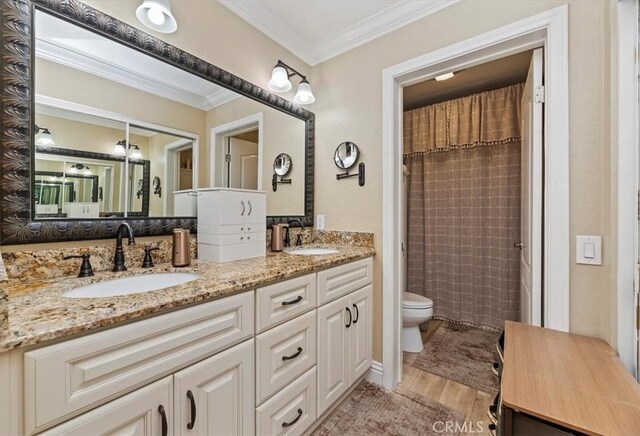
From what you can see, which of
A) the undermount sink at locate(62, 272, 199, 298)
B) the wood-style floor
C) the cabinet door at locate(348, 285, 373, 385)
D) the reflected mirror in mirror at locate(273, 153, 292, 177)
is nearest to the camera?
the undermount sink at locate(62, 272, 199, 298)

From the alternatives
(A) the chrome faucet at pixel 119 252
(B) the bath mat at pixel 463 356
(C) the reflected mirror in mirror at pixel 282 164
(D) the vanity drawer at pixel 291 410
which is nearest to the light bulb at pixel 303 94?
(C) the reflected mirror in mirror at pixel 282 164

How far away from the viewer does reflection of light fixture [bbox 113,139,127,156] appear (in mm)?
1266

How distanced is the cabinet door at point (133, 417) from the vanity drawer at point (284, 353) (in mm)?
346

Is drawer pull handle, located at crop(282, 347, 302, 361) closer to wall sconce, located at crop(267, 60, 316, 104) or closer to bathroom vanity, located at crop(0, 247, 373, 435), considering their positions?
bathroom vanity, located at crop(0, 247, 373, 435)

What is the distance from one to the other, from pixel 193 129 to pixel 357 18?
134 cm

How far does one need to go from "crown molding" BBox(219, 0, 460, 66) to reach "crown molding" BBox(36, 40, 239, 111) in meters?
0.55

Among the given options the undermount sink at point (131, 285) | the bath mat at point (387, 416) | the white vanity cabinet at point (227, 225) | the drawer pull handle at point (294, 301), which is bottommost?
the bath mat at point (387, 416)

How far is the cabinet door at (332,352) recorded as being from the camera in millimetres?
1425

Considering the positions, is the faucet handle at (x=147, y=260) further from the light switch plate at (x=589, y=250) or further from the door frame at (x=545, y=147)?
the light switch plate at (x=589, y=250)

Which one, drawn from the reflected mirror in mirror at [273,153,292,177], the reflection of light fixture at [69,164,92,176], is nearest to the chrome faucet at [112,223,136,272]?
the reflection of light fixture at [69,164,92,176]

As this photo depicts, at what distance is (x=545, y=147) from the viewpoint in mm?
1354

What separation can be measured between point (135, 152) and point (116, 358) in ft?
3.20

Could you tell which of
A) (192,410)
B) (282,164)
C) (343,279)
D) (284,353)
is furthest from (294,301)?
(282,164)

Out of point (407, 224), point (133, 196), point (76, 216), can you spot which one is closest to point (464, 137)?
point (407, 224)
